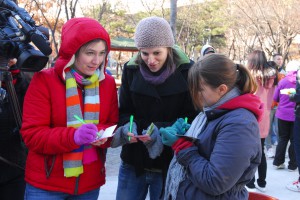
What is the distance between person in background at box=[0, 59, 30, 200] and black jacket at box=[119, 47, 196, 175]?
626mm

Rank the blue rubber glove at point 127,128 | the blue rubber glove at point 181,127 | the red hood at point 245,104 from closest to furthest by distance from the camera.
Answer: the red hood at point 245,104, the blue rubber glove at point 181,127, the blue rubber glove at point 127,128

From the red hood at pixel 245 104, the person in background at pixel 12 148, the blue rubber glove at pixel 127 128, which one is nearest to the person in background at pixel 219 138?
the red hood at pixel 245 104

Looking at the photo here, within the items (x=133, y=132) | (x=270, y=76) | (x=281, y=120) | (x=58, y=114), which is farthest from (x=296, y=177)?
(x=58, y=114)

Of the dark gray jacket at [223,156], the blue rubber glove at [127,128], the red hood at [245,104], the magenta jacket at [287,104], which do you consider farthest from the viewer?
the magenta jacket at [287,104]

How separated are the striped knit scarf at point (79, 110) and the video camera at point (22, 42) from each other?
27cm

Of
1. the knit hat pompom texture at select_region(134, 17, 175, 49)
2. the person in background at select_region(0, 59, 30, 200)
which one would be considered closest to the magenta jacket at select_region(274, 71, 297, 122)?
the knit hat pompom texture at select_region(134, 17, 175, 49)

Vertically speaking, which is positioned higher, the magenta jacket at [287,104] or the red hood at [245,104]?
the red hood at [245,104]

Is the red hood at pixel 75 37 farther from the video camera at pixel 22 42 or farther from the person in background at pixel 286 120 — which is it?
the person in background at pixel 286 120

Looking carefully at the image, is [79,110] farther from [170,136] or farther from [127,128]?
[170,136]

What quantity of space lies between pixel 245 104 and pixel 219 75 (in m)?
0.18

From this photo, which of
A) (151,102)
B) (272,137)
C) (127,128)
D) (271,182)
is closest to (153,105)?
(151,102)

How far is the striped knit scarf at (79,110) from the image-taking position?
1833 millimetres

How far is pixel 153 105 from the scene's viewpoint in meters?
2.13

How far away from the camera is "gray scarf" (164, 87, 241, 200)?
1666mm
